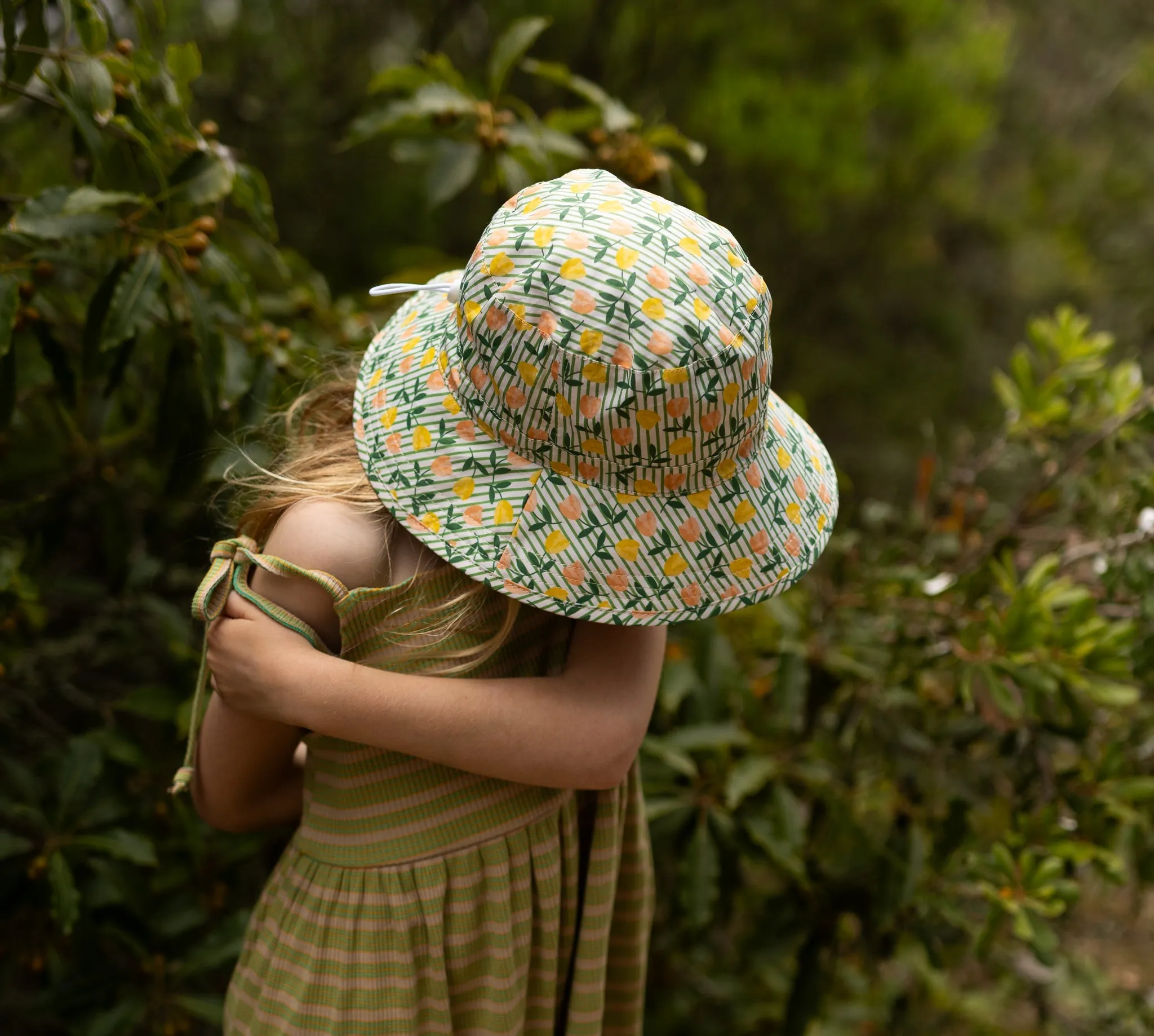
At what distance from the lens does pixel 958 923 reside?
1.69 m

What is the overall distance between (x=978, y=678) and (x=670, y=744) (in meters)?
0.53

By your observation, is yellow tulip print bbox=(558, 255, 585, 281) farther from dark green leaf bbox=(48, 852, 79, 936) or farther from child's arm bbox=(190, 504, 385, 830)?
dark green leaf bbox=(48, 852, 79, 936)

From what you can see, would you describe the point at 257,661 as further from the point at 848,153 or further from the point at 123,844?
the point at 848,153

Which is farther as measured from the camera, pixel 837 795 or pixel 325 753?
pixel 837 795

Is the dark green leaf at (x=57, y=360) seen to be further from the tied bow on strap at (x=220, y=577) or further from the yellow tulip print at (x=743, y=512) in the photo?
the yellow tulip print at (x=743, y=512)

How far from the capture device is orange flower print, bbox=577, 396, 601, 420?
0.85m

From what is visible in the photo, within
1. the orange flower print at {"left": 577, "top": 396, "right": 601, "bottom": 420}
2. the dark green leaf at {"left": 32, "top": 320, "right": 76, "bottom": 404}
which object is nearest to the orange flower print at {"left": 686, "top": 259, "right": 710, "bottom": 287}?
the orange flower print at {"left": 577, "top": 396, "right": 601, "bottom": 420}

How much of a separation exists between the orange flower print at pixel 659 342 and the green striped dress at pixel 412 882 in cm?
30

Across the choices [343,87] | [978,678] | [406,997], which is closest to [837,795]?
[978,678]

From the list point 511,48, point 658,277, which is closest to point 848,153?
point 511,48

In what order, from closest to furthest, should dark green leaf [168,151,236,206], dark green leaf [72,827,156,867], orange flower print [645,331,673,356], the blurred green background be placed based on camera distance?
orange flower print [645,331,673,356]
dark green leaf [168,151,236,206]
dark green leaf [72,827,156,867]
the blurred green background

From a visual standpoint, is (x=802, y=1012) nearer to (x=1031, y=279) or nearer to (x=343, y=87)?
(x=343, y=87)

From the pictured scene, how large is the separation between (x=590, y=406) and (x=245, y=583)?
0.39 meters

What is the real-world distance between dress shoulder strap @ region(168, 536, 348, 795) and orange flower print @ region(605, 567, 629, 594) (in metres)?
0.25
